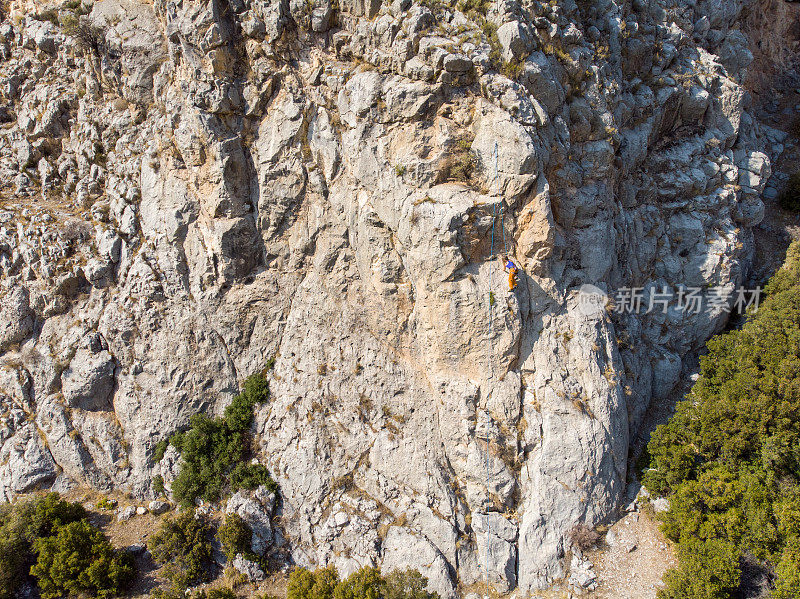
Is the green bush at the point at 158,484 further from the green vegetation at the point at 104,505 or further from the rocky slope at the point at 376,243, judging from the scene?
the green vegetation at the point at 104,505

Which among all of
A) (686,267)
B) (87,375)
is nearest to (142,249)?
(87,375)

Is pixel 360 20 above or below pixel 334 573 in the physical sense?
above

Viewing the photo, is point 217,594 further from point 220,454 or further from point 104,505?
point 104,505

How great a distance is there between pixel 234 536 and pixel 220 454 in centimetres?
345

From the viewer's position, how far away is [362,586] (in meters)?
A: 14.9

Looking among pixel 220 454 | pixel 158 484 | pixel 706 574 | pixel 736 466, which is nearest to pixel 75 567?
pixel 158 484

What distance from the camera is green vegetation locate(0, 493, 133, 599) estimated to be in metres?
16.9

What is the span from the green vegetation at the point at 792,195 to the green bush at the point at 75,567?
1444 inches

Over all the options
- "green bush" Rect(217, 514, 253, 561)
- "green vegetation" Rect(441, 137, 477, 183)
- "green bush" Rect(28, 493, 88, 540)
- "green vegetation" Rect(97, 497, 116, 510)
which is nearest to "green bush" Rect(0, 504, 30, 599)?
"green bush" Rect(28, 493, 88, 540)

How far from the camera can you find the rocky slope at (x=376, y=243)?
16.3 metres

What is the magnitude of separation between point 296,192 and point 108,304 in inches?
409

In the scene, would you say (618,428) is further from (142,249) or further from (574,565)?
(142,249)

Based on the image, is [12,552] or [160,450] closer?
[12,552]

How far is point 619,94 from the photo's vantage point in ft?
62.5
